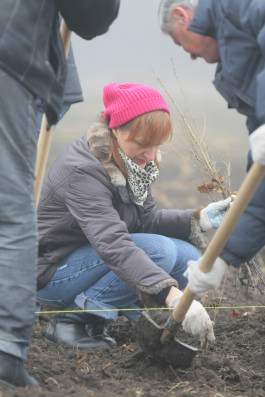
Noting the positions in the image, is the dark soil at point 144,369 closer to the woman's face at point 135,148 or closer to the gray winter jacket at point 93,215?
the gray winter jacket at point 93,215

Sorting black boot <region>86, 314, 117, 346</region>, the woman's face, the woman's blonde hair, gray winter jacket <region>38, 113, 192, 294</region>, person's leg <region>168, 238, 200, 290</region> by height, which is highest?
the woman's blonde hair

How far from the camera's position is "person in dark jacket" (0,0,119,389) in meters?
2.48

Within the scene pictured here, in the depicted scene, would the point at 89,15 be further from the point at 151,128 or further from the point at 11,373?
the point at 11,373

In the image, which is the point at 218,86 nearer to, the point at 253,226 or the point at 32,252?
the point at 253,226

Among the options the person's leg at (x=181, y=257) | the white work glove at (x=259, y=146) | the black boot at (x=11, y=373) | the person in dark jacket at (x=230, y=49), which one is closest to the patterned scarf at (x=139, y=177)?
the person's leg at (x=181, y=257)

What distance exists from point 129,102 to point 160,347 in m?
1.16

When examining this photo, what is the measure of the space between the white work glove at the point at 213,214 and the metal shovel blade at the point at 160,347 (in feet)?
3.04

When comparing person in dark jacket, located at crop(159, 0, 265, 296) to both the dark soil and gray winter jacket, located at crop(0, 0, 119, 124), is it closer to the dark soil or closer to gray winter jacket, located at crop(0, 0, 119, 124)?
gray winter jacket, located at crop(0, 0, 119, 124)

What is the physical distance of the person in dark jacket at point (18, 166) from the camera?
248cm

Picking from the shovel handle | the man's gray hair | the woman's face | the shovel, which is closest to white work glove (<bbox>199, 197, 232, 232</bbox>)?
the woman's face

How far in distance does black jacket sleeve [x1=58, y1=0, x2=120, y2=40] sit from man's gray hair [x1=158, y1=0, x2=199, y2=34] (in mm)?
163

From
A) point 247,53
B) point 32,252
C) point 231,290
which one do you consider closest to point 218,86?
point 247,53

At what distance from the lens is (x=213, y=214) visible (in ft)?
12.9

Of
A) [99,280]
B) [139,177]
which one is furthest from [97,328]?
[139,177]
